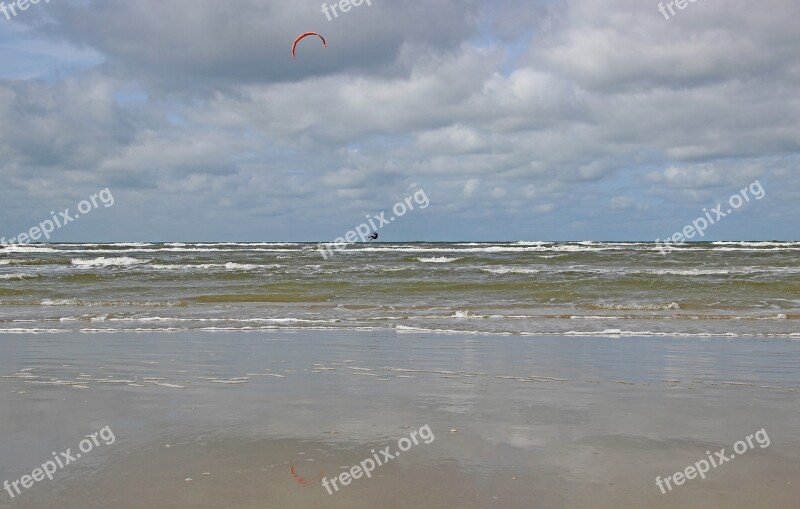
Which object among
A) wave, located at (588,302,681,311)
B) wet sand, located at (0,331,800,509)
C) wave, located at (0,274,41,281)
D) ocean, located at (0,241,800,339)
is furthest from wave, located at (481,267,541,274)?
wave, located at (0,274,41,281)

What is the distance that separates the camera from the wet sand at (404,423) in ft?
13.6

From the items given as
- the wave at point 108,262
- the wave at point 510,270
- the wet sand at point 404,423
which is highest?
the wave at point 108,262

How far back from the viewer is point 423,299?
64.8 feet

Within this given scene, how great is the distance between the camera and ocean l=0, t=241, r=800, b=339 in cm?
1362

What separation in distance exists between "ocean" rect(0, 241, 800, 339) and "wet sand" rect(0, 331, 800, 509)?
3.45 meters

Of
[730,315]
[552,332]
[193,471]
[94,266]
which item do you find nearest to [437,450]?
[193,471]

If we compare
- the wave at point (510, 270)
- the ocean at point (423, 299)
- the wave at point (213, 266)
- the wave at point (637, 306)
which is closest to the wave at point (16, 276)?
the ocean at point (423, 299)

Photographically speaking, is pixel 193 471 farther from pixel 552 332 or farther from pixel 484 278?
pixel 484 278

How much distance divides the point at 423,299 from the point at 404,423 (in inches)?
550

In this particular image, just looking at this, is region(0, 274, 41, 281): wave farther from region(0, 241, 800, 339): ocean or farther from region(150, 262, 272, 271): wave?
region(150, 262, 272, 271): wave

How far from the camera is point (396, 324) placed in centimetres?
1384

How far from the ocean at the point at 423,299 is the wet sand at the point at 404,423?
11.3 ft

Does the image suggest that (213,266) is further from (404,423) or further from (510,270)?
(404,423)

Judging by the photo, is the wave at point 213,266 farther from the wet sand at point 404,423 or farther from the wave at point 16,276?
the wet sand at point 404,423
